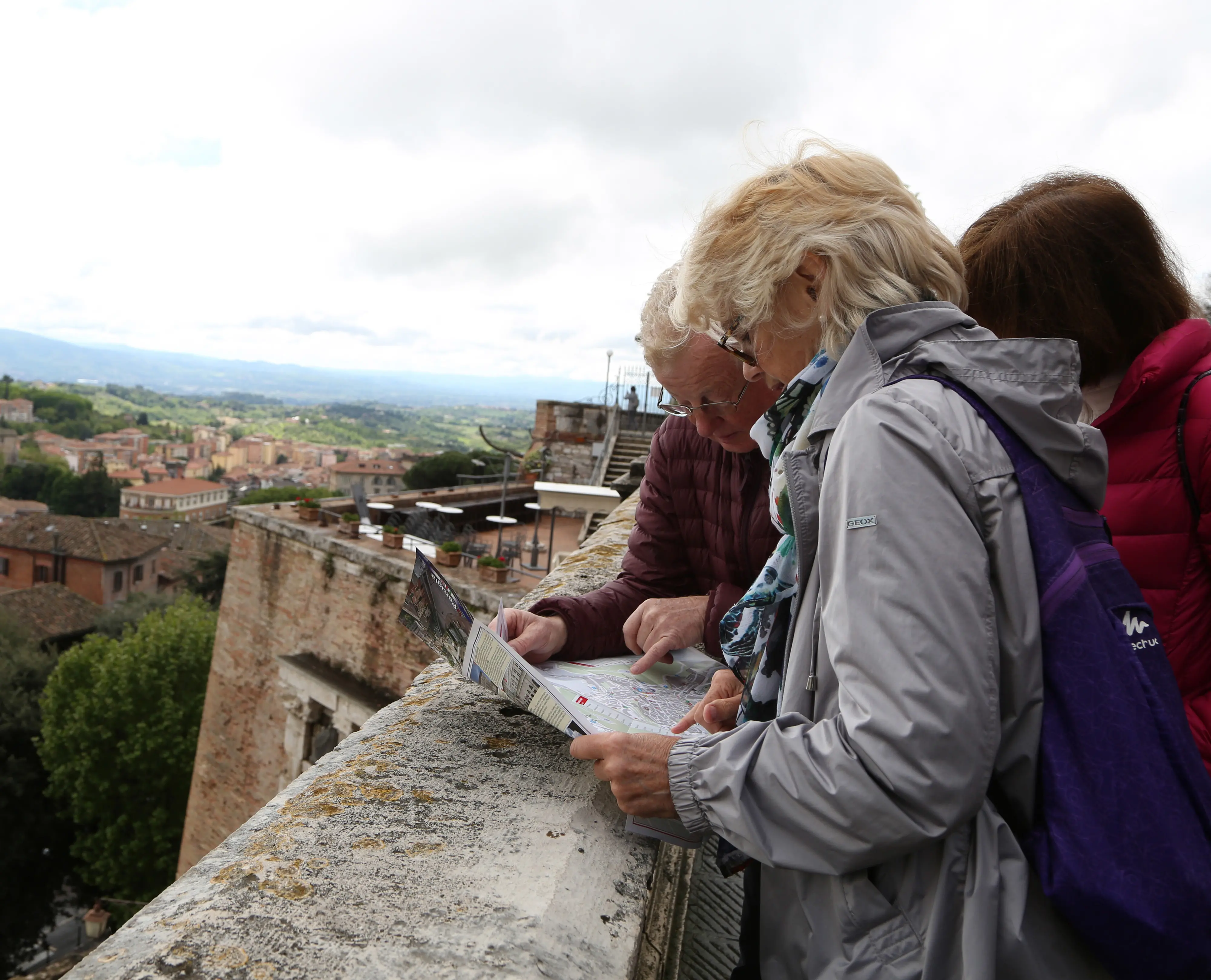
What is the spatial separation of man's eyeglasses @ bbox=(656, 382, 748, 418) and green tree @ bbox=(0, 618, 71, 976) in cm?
1926

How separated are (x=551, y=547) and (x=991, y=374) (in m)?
9.76

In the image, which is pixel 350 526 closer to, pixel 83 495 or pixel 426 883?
pixel 426 883

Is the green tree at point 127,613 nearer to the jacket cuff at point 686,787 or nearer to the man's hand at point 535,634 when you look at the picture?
the man's hand at point 535,634

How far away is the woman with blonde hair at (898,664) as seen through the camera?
85 cm

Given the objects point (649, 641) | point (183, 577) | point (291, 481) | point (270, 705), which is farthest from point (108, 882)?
point (291, 481)

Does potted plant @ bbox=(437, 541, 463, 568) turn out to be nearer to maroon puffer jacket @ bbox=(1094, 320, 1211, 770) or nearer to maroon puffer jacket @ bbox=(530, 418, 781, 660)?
maroon puffer jacket @ bbox=(530, 418, 781, 660)

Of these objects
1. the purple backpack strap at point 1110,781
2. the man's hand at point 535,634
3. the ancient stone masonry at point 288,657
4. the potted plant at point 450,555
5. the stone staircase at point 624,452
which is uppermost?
the purple backpack strap at point 1110,781

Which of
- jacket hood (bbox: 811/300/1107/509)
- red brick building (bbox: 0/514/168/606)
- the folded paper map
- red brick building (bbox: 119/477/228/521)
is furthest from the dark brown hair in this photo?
red brick building (bbox: 119/477/228/521)

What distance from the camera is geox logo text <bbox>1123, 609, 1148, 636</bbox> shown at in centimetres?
92

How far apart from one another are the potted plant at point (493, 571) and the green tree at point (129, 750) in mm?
9257

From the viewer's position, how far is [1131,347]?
1559 millimetres

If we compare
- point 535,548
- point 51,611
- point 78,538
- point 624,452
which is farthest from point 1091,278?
point 78,538

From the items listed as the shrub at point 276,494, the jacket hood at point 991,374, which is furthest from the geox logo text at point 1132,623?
the shrub at point 276,494

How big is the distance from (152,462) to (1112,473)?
97.8m
